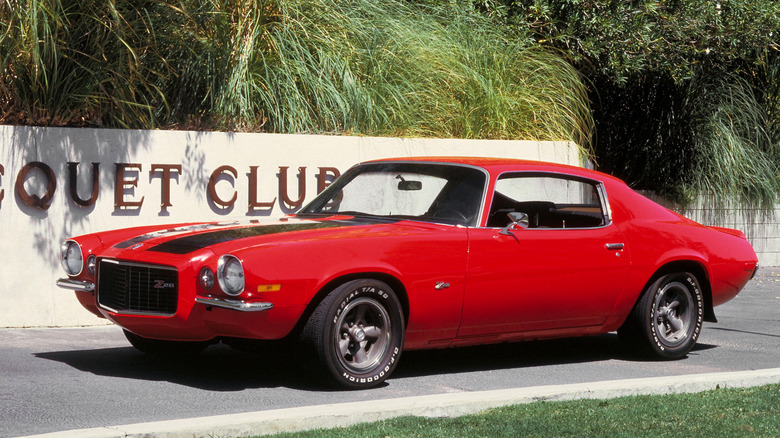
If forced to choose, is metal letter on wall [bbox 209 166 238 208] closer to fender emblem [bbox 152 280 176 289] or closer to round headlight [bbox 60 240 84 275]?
round headlight [bbox 60 240 84 275]

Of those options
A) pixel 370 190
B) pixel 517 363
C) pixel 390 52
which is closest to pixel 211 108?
pixel 390 52

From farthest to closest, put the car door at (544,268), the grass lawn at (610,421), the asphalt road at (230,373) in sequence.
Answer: the car door at (544,268) < the asphalt road at (230,373) < the grass lawn at (610,421)

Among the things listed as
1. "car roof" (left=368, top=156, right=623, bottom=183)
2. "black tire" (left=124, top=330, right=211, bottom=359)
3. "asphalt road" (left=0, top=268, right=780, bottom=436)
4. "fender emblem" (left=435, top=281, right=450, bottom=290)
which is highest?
"car roof" (left=368, top=156, right=623, bottom=183)

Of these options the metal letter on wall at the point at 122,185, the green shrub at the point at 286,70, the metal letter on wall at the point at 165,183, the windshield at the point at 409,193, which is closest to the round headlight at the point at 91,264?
the windshield at the point at 409,193

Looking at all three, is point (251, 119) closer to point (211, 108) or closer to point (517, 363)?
point (211, 108)

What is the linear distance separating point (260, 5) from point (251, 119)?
1.45 m

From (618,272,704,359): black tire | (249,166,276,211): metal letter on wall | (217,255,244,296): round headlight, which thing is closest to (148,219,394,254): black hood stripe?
(217,255,244,296): round headlight

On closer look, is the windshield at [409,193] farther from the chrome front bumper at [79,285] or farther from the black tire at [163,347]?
the chrome front bumper at [79,285]

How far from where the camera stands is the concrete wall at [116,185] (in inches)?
392

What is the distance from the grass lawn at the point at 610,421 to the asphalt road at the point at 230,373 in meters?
0.58

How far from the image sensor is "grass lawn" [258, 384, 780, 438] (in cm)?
567

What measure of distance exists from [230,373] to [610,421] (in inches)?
110

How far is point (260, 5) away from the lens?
41.2 ft

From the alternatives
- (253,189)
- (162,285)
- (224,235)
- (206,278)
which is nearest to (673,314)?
(224,235)
